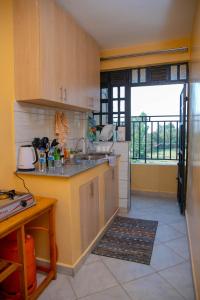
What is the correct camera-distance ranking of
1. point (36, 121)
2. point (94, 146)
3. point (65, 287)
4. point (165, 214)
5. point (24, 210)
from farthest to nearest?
point (94, 146)
point (165, 214)
point (36, 121)
point (65, 287)
point (24, 210)

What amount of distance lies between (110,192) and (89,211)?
72cm

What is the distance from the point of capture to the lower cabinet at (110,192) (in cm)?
277

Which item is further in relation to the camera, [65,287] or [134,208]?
[134,208]

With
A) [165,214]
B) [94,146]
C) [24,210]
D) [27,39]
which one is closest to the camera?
[24,210]

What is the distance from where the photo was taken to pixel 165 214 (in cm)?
330

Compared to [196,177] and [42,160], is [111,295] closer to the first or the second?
[196,177]

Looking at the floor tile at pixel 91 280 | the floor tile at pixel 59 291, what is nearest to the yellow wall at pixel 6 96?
the floor tile at pixel 59 291

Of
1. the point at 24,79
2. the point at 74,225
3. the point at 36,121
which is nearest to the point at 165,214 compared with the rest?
the point at 74,225

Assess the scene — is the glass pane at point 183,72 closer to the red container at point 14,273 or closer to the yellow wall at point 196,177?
the yellow wall at point 196,177

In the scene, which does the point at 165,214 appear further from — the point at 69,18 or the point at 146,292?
the point at 69,18

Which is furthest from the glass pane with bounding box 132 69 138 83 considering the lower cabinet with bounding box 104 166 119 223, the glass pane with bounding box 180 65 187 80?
the lower cabinet with bounding box 104 166 119 223

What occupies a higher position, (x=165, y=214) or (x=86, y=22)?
(x=86, y=22)

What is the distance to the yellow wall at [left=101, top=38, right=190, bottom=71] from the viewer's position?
321 centimetres

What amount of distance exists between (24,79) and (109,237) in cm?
197
